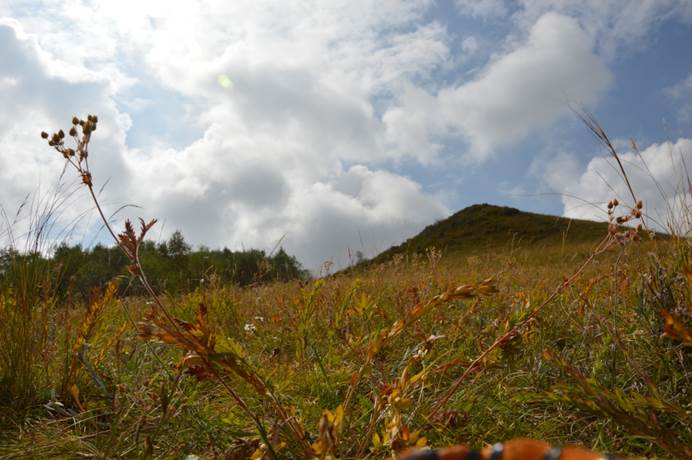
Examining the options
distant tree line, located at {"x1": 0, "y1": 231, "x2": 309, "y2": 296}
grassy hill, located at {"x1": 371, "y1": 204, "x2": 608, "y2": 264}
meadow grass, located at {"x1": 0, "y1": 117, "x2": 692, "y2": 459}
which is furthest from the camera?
grassy hill, located at {"x1": 371, "y1": 204, "x2": 608, "y2": 264}

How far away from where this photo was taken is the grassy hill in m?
32.7

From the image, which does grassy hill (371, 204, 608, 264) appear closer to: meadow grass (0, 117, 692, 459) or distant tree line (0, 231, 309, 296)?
distant tree line (0, 231, 309, 296)

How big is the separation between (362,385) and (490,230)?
3702cm

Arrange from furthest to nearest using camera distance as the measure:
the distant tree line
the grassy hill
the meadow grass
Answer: the grassy hill, the distant tree line, the meadow grass

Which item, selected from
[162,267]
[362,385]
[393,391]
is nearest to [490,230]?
[162,267]

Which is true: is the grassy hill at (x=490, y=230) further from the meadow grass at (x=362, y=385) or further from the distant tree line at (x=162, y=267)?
the meadow grass at (x=362, y=385)

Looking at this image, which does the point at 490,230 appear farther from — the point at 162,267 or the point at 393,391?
the point at 393,391

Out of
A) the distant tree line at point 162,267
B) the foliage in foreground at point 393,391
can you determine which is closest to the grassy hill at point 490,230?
the distant tree line at point 162,267

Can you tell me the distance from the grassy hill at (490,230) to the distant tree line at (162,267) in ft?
49.9

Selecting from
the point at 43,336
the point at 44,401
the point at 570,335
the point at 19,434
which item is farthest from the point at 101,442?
the point at 570,335

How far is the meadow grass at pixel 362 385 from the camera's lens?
61.7 inches

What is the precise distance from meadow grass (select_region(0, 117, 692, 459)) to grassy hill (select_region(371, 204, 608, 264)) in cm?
2846

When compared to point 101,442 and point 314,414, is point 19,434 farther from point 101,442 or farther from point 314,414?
point 314,414

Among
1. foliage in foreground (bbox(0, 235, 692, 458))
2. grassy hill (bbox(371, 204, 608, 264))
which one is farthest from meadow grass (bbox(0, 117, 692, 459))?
grassy hill (bbox(371, 204, 608, 264))
